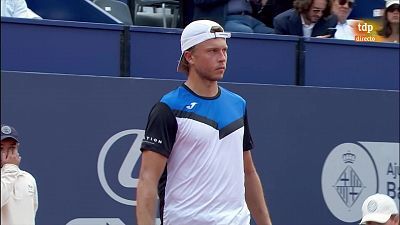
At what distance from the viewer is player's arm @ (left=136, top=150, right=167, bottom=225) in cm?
478

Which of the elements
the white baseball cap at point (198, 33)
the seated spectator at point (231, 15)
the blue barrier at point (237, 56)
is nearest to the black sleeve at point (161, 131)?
the white baseball cap at point (198, 33)

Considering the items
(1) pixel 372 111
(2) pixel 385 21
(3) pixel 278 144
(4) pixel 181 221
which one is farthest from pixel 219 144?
(2) pixel 385 21

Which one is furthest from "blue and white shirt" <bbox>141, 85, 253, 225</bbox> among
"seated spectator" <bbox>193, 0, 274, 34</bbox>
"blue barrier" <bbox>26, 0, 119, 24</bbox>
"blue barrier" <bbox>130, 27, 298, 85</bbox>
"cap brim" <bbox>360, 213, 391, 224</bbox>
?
"seated spectator" <bbox>193, 0, 274, 34</bbox>

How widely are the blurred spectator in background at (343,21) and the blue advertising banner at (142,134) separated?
0.84m

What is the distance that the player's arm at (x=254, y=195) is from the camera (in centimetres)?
519

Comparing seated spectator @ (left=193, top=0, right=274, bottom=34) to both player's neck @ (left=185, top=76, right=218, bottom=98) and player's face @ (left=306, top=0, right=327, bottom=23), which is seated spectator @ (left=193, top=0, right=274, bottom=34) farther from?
player's neck @ (left=185, top=76, right=218, bottom=98)

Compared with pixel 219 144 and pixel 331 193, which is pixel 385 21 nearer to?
pixel 331 193

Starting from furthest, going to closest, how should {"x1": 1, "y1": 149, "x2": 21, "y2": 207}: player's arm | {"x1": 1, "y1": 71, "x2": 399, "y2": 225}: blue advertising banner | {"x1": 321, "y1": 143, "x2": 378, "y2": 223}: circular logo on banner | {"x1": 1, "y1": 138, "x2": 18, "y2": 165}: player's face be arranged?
1. {"x1": 321, "y1": 143, "x2": 378, "y2": 223}: circular logo on banner
2. {"x1": 1, "y1": 71, "x2": 399, "y2": 225}: blue advertising banner
3. {"x1": 1, "y1": 138, "x2": 18, "y2": 165}: player's face
4. {"x1": 1, "y1": 149, "x2": 21, "y2": 207}: player's arm

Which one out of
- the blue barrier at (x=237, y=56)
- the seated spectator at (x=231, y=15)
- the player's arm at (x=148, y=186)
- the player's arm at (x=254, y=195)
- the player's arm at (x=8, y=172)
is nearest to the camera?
the player's arm at (x=148, y=186)

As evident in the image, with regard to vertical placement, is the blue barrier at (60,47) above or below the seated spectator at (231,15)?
below

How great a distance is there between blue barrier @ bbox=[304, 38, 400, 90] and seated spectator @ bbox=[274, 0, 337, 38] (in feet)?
1.19

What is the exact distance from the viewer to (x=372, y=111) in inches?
364

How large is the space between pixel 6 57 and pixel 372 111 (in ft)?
10.9
